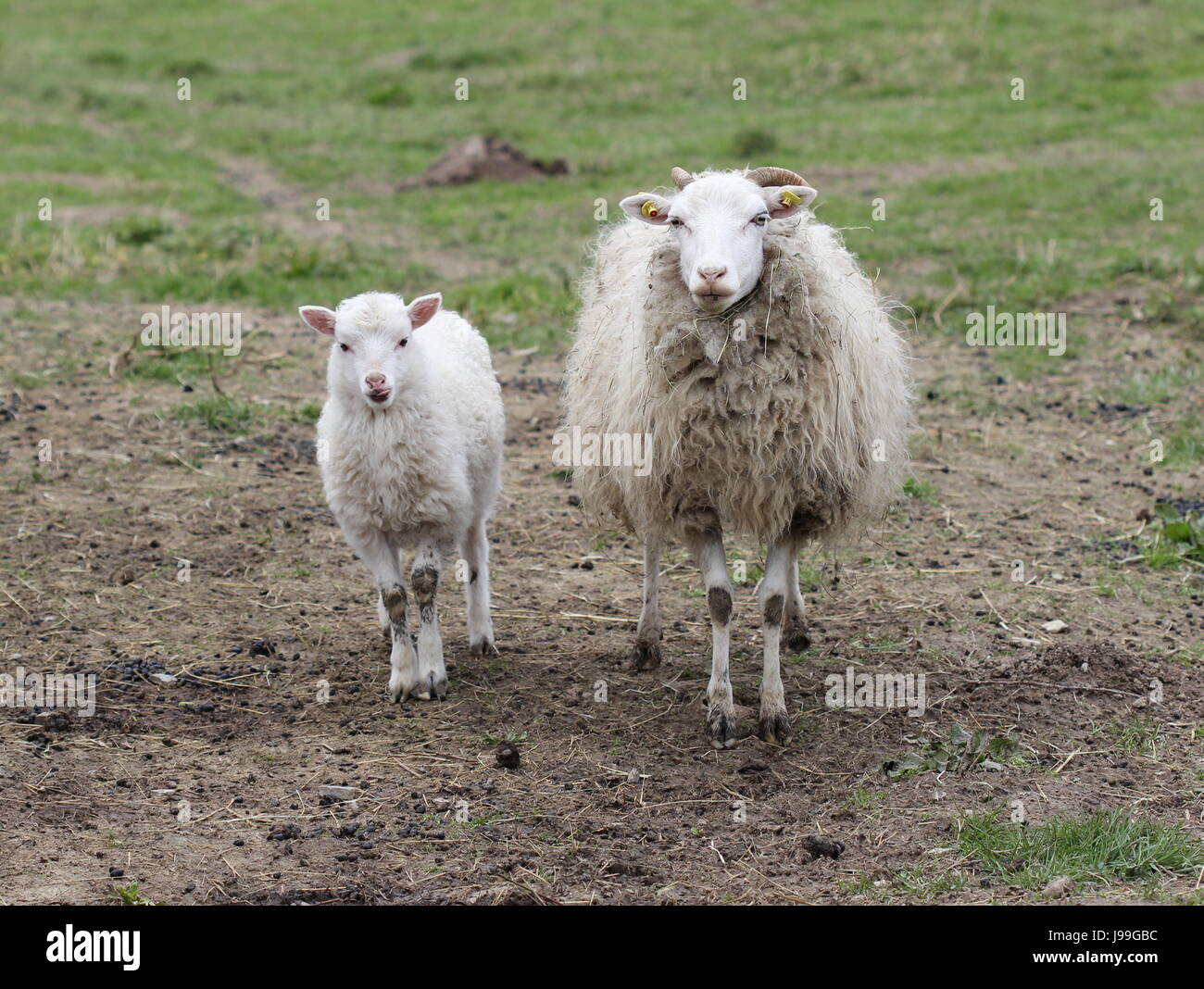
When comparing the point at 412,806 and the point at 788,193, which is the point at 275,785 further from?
the point at 788,193

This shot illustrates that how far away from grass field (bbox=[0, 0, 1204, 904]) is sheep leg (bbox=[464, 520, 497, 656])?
130mm

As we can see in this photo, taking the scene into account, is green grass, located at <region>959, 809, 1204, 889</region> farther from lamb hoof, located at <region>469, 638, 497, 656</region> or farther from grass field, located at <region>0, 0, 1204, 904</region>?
lamb hoof, located at <region>469, 638, 497, 656</region>

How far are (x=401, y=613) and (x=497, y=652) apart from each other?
0.74 m

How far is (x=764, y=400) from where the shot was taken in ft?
18.7

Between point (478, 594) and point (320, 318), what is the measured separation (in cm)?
163

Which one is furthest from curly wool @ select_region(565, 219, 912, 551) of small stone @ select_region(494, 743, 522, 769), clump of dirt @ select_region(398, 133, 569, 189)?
clump of dirt @ select_region(398, 133, 569, 189)

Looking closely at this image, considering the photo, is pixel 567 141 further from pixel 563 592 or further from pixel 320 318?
pixel 320 318

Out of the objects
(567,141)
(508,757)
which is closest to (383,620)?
(508,757)

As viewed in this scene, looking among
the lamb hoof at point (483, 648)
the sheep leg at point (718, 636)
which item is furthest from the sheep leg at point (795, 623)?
the lamb hoof at point (483, 648)

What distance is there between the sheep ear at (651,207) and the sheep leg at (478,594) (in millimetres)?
1867

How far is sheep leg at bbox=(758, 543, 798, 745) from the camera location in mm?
5895

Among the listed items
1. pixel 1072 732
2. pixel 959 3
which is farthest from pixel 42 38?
pixel 1072 732

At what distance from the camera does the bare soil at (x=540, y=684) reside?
4.84 meters

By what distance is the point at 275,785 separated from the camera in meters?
5.44
